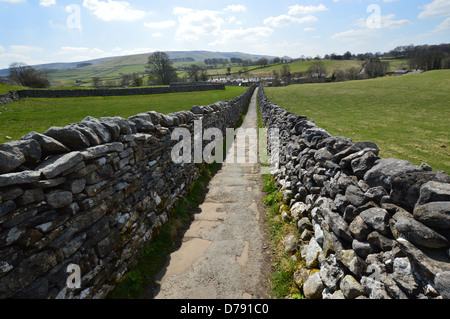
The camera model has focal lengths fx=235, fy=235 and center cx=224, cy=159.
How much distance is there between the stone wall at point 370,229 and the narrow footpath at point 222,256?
827 millimetres

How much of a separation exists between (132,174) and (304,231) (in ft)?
13.0

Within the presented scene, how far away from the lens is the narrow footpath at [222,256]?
14.1 feet

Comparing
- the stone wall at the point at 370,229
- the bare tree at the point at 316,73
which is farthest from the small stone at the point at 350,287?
the bare tree at the point at 316,73

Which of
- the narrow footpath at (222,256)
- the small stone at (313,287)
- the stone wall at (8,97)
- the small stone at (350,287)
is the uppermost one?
the stone wall at (8,97)

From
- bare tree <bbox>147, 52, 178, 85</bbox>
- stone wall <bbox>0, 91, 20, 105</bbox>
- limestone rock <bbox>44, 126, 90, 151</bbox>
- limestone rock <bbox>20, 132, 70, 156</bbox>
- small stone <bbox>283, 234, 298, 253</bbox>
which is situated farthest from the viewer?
bare tree <bbox>147, 52, 178, 85</bbox>

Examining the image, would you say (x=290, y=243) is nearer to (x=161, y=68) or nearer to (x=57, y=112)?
(x=57, y=112)

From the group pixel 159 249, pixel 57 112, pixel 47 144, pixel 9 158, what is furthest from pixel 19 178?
pixel 57 112

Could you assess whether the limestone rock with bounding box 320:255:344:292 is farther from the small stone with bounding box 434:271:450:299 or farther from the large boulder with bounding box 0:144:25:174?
the large boulder with bounding box 0:144:25:174

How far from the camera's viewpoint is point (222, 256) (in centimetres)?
516

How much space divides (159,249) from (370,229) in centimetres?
435

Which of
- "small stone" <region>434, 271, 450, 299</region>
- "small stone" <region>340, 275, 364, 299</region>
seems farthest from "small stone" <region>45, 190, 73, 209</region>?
"small stone" <region>434, 271, 450, 299</region>

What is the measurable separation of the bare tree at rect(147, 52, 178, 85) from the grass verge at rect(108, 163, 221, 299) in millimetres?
87550

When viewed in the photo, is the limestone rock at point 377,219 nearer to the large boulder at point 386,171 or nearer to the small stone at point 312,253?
the large boulder at point 386,171

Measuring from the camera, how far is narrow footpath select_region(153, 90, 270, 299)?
14.1ft
